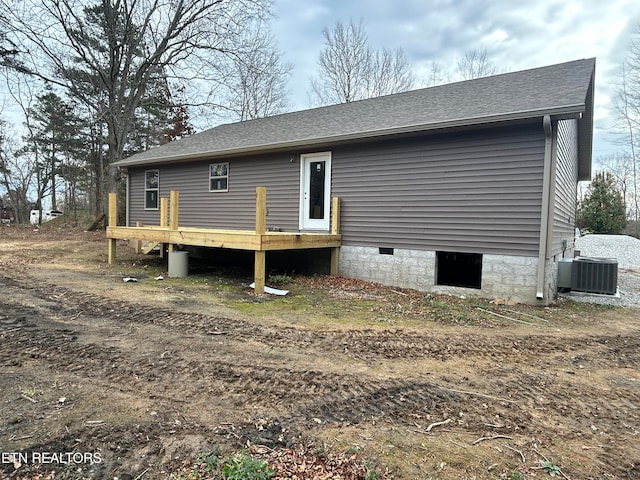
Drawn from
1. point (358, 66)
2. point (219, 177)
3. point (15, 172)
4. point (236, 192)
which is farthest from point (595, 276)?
point (15, 172)

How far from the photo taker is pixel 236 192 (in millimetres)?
10117

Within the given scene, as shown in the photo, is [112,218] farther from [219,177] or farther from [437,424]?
[437,424]

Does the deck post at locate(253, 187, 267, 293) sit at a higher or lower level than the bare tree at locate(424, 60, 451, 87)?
lower

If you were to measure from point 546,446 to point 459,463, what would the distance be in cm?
62

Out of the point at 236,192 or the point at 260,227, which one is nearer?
the point at 260,227

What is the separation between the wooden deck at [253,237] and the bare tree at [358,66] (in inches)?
593

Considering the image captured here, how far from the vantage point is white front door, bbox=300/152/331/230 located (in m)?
8.55

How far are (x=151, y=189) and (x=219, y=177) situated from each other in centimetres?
339

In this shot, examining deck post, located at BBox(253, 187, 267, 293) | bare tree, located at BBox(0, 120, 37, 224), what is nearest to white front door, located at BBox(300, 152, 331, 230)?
deck post, located at BBox(253, 187, 267, 293)

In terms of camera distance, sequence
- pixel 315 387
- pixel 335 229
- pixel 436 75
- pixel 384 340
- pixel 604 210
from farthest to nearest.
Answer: pixel 436 75, pixel 604 210, pixel 335 229, pixel 384 340, pixel 315 387

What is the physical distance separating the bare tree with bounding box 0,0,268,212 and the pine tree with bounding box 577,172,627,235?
19.5 meters

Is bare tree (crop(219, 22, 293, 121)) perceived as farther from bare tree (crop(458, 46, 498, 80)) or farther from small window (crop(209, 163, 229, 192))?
bare tree (crop(458, 46, 498, 80))

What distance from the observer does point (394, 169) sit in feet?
24.8

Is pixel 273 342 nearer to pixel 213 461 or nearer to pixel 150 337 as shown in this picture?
pixel 150 337
